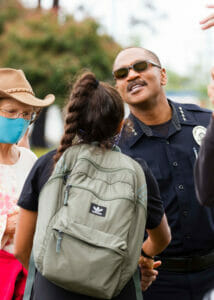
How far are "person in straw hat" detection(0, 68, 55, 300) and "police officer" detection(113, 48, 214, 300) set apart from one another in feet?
2.03

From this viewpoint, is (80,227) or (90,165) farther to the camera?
(90,165)

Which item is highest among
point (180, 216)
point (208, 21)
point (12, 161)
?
point (208, 21)

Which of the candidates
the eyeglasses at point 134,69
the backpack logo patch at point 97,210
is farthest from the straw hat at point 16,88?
the backpack logo patch at point 97,210

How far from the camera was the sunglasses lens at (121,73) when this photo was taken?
145 inches

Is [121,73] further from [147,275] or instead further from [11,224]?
[147,275]

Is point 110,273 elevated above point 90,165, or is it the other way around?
point 90,165

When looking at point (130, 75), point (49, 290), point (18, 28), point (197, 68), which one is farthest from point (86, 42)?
point (197, 68)

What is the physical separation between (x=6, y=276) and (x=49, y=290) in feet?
3.17

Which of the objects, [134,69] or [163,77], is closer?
[134,69]

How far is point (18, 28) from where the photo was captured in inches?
918

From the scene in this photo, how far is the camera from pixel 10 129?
3.41 m

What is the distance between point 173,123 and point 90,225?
1.53m

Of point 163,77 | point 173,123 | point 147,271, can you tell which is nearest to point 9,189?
point 147,271

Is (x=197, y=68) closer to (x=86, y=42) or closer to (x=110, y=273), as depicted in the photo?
(x=86, y=42)
